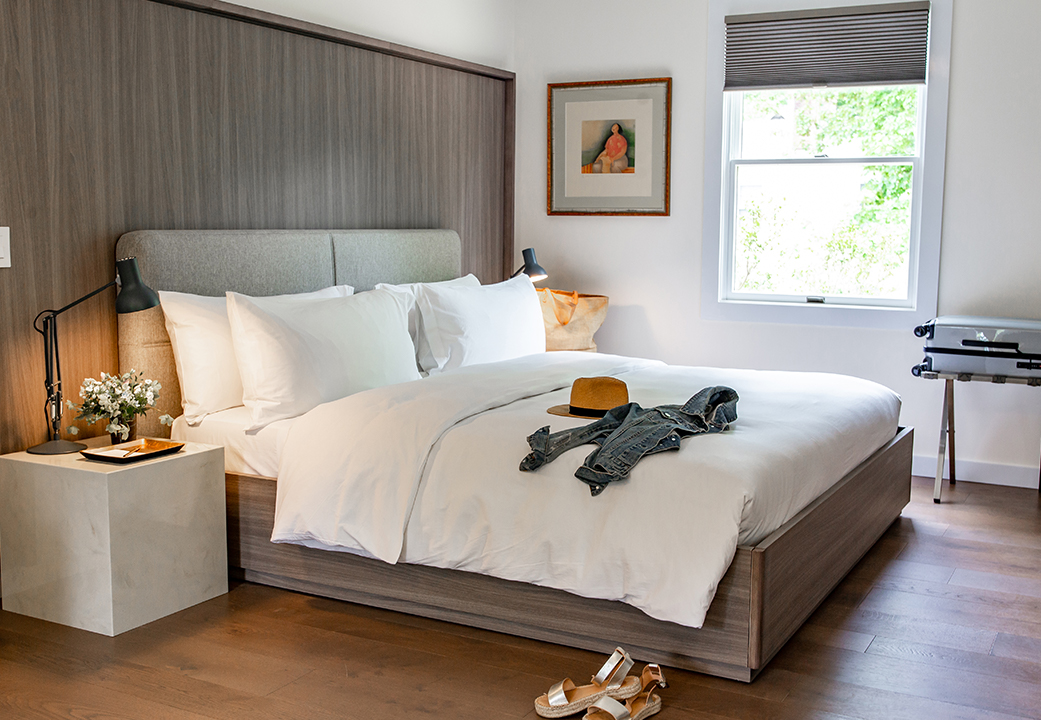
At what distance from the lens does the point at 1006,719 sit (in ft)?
8.18

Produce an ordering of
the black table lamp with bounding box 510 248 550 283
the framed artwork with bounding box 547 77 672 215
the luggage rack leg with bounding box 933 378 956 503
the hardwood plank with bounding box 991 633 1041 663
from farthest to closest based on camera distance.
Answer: the framed artwork with bounding box 547 77 672 215 < the black table lamp with bounding box 510 248 550 283 < the luggage rack leg with bounding box 933 378 956 503 < the hardwood plank with bounding box 991 633 1041 663

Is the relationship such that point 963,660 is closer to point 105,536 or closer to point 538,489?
point 538,489

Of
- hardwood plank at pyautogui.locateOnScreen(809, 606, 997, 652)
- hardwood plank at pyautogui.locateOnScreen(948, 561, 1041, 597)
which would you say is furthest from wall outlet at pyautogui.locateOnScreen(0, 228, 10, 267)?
hardwood plank at pyautogui.locateOnScreen(948, 561, 1041, 597)

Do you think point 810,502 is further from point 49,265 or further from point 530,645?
point 49,265

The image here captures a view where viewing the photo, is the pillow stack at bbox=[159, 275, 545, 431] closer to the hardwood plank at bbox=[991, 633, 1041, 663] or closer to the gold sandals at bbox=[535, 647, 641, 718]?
the gold sandals at bbox=[535, 647, 641, 718]

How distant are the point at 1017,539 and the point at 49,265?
3.70 metres

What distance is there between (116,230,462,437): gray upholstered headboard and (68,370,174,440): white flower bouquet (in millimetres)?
246

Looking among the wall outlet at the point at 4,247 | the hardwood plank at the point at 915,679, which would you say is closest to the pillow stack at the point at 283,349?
the wall outlet at the point at 4,247

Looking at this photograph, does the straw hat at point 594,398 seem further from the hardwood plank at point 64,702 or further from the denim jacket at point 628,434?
the hardwood plank at point 64,702

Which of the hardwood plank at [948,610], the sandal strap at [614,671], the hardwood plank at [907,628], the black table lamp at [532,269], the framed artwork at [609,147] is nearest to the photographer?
the sandal strap at [614,671]

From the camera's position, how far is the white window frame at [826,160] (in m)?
4.81

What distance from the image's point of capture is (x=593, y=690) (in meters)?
2.51

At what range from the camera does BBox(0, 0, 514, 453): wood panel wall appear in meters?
3.20

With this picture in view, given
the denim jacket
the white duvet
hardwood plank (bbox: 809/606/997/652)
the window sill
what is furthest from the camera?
the window sill
